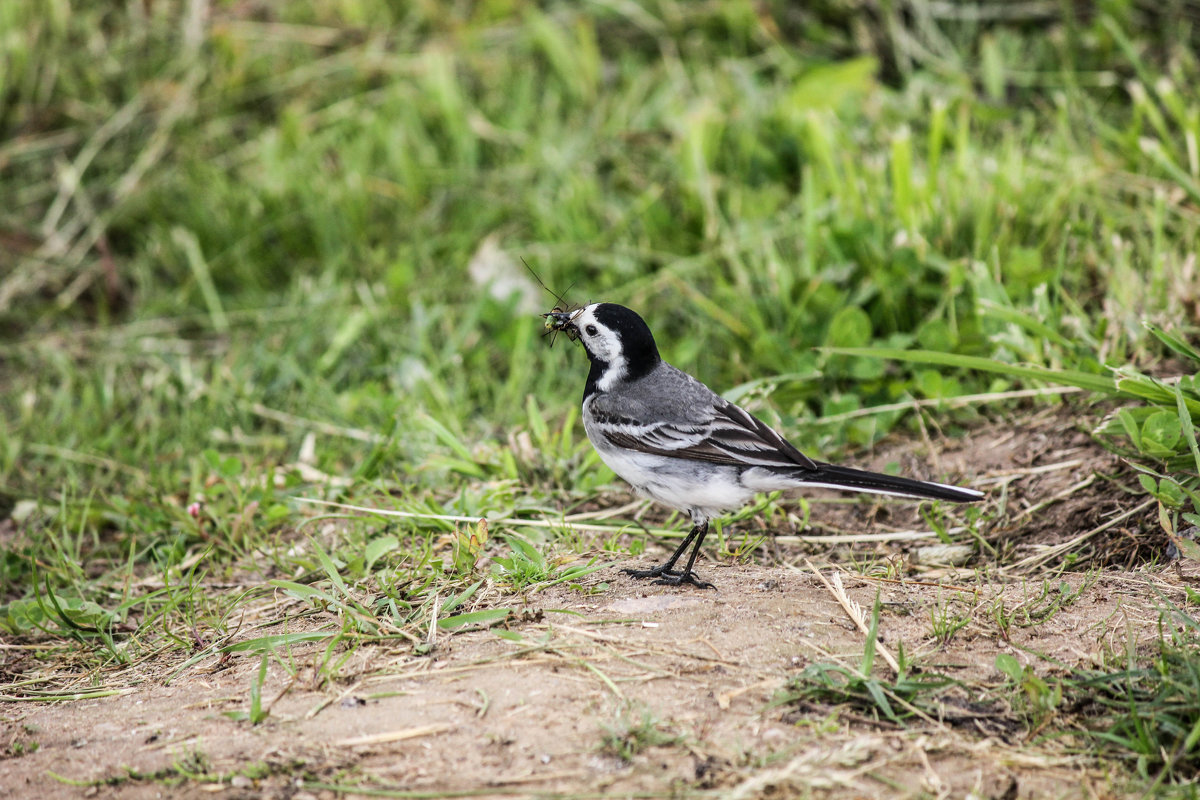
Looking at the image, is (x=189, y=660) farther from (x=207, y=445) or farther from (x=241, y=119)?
(x=241, y=119)

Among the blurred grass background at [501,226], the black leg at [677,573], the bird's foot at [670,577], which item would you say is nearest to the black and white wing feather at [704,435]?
the black leg at [677,573]

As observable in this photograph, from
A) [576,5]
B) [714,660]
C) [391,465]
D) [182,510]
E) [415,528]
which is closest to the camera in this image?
[714,660]

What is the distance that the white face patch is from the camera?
420 cm

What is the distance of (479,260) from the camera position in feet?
20.5

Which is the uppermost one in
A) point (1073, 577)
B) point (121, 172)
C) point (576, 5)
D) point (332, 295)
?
point (576, 5)

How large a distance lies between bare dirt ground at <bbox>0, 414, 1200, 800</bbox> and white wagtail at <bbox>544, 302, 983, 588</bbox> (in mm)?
285

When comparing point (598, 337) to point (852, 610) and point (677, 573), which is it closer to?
point (677, 573)

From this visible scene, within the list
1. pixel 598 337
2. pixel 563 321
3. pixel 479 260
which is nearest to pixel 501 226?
pixel 479 260

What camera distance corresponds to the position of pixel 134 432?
207 inches

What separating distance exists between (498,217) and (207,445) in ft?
7.41

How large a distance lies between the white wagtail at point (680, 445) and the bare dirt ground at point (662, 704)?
285 millimetres

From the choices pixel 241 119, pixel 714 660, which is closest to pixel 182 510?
pixel 714 660

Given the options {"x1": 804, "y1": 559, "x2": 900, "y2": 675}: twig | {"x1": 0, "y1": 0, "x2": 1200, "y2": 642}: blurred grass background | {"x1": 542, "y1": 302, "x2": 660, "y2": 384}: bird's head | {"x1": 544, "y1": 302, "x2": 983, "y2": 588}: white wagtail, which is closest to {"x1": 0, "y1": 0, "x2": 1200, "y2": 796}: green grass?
{"x1": 0, "y1": 0, "x2": 1200, "y2": 642}: blurred grass background

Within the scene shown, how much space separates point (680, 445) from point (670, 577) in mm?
486
